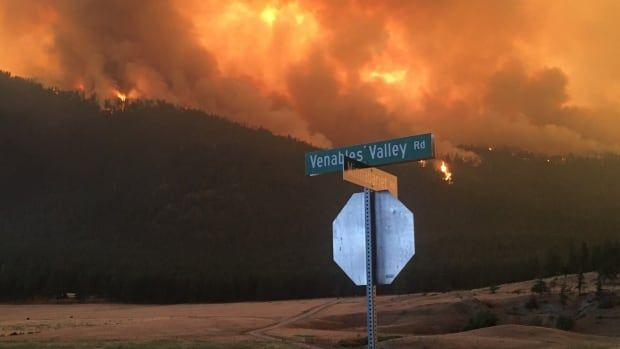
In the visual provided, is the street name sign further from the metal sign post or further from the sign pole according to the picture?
the sign pole

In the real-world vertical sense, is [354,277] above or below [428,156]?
below

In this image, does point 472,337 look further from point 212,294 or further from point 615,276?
point 212,294

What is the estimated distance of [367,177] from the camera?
9680 mm

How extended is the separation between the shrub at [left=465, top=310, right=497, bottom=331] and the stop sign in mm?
62583

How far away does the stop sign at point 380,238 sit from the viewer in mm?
9344

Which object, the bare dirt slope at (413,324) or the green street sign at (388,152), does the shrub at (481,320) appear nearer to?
the bare dirt slope at (413,324)

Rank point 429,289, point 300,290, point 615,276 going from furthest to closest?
point 300,290, point 429,289, point 615,276

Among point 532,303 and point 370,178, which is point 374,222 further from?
point 532,303

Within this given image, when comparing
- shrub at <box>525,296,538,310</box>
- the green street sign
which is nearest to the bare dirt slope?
shrub at <box>525,296,538,310</box>

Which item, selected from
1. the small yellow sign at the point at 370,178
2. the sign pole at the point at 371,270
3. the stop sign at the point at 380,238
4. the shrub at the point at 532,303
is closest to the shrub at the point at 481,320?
the shrub at the point at 532,303

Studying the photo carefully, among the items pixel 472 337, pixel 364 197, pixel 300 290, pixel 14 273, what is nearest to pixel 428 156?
pixel 364 197

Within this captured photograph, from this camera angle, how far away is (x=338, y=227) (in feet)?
32.1

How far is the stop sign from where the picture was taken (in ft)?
30.7

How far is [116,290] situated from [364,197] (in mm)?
185917
